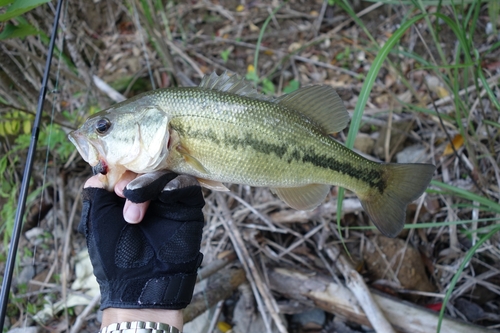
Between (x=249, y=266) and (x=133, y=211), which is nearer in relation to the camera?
(x=133, y=211)

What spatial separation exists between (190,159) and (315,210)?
62.0 inches

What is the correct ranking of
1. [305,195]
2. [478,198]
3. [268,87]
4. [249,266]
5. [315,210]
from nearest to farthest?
[305,195]
[478,198]
[249,266]
[315,210]
[268,87]

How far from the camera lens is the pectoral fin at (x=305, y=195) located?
7.77ft

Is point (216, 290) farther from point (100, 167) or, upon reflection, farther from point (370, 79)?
point (370, 79)

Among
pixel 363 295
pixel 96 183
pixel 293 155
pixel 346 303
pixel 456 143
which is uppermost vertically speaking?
pixel 293 155

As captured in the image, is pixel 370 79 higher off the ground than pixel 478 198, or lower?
higher

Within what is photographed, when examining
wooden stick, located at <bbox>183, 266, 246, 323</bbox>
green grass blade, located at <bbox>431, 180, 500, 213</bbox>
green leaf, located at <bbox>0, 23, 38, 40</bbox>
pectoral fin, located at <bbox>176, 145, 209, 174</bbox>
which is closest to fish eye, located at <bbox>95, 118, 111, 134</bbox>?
pectoral fin, located at <bbox>176, 145, 209, 174</bbox>

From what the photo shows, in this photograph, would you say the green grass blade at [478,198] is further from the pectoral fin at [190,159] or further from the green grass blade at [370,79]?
the pectoral fin at [190,159]

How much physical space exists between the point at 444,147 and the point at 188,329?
109 inches

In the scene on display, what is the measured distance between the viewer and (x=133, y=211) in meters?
2.13

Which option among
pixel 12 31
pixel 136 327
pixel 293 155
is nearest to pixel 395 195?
pixel 293 155

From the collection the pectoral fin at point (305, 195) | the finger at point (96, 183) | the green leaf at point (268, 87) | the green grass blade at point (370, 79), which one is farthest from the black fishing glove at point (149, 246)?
the green leaf at point (268, 87)

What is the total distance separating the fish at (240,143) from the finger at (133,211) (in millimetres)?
176

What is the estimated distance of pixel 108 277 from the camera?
85.1 inches
